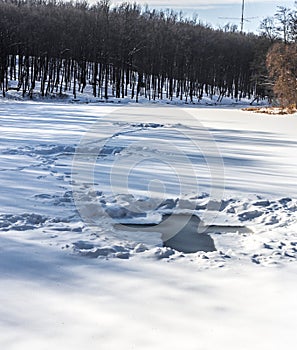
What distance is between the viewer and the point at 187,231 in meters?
5.55

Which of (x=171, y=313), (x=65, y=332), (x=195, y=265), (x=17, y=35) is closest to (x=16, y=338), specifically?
(x=65, y=332)

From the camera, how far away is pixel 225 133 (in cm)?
1438

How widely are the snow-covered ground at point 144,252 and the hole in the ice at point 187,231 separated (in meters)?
0.04

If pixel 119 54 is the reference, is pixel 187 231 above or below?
below

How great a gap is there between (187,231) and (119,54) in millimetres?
41781

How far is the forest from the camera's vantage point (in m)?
42.3

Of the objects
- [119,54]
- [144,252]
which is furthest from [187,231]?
[119,54]

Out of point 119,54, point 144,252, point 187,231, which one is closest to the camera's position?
point 144,252

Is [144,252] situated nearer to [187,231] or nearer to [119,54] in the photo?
[187,231]

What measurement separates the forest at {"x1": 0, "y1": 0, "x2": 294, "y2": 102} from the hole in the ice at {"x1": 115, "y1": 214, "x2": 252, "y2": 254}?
3351 cm

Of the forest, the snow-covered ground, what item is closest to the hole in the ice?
the snow-covered ground

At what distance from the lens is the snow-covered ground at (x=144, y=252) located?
321 centimetres

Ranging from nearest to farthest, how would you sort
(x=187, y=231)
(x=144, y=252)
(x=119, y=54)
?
(x=144, y=252) → (x=187, y=231) → (x=119, y=54)

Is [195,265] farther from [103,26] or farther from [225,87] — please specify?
[225,87]
